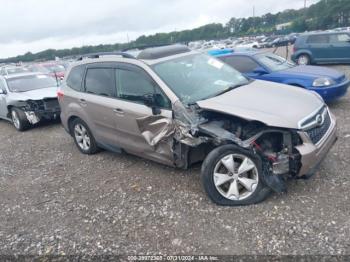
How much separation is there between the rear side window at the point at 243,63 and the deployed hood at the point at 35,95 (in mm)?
4550

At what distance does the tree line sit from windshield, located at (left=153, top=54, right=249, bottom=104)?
37.9m

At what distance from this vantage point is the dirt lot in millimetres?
3078

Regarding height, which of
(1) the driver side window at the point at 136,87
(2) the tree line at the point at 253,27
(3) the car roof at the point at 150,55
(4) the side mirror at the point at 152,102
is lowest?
(2) the tree line at the point at 253,27

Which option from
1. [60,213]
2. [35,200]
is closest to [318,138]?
[60,213]

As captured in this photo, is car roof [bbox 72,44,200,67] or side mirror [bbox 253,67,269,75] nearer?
car roof [bbox 72,44,200,67]

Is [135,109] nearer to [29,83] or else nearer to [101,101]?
[101,101]

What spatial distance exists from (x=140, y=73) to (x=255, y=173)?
1.99m

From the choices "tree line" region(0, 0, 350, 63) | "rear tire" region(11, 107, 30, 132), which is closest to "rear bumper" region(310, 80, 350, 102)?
"rear tire" region(11, 107, 30, 132)

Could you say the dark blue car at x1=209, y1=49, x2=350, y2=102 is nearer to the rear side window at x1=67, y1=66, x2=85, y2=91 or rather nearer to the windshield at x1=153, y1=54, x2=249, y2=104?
the windshield at x1=153, y1=54, x2=249, y2=104

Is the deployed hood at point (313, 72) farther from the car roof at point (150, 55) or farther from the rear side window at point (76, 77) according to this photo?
the rear side window at point (76, 77)

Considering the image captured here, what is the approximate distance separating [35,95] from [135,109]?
4.97m

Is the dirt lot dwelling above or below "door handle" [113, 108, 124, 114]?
below

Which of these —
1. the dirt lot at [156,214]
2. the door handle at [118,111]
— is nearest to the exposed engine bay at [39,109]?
the dirt lot at [156,214]

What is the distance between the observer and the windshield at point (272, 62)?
7407 mm
